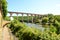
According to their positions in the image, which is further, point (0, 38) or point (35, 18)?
point (35, 18)

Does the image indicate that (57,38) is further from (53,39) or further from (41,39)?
(41,39)

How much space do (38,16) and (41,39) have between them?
41716 mm

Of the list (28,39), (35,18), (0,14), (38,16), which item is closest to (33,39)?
(28,39)

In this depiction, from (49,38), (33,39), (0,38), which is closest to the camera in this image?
(0,38)

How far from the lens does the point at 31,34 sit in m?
7.13

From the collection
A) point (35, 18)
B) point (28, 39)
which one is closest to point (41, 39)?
point (28, 39)

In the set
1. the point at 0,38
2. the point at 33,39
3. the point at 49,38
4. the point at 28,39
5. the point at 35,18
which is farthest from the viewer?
the point at 35,18

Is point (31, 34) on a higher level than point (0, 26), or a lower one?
lower

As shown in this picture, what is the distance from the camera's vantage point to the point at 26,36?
7.91 m

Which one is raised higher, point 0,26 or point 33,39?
point 0,26

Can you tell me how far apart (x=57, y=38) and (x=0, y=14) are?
475 cm

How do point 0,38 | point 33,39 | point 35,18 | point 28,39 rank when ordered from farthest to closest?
point 35,18 < point 28,39 < point 33,39 < point 0,38

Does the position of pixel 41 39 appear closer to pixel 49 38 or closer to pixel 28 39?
pixel 49 38

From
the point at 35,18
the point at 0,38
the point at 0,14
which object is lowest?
the point at 35,18
